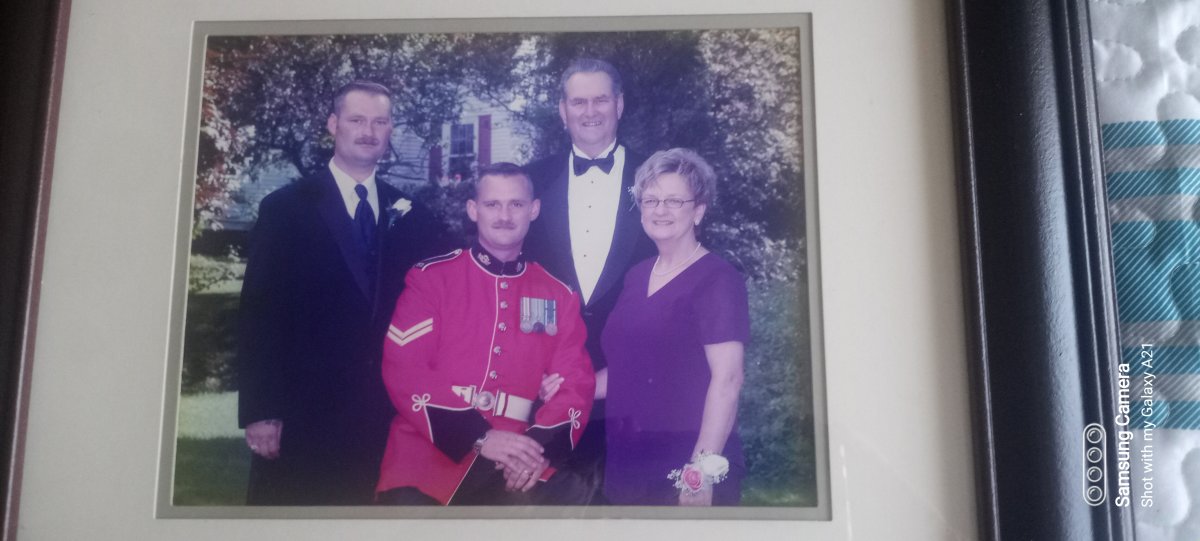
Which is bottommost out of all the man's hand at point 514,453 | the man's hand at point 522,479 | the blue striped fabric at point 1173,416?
the man's hand at point 522,479

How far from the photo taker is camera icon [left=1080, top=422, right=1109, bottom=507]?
602mm

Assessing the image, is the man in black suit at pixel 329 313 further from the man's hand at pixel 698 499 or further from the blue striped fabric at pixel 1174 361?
the blue striped fabric at pixel 1174 361

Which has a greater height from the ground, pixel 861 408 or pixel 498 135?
pixel 498 135

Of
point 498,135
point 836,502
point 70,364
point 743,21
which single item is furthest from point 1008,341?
point 70,364

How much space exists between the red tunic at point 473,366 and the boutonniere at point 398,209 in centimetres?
5

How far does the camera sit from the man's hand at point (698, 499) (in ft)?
2.12

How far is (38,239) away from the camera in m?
0.68

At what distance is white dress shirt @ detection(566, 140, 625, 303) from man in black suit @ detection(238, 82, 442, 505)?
119 millimetres

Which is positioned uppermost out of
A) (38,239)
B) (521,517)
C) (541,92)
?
(541,92)

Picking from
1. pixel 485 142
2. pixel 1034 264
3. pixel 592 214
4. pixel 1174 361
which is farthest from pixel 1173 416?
pixel 485 142

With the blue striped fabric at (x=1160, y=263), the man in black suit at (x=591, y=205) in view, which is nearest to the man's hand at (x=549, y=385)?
the man in black suit at (x=591, y=205)

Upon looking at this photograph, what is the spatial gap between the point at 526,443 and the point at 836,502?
0.82 feet

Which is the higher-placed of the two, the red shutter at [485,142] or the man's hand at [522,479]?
the red shutter at [485,142]

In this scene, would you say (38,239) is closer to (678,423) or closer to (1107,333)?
(678,423)
